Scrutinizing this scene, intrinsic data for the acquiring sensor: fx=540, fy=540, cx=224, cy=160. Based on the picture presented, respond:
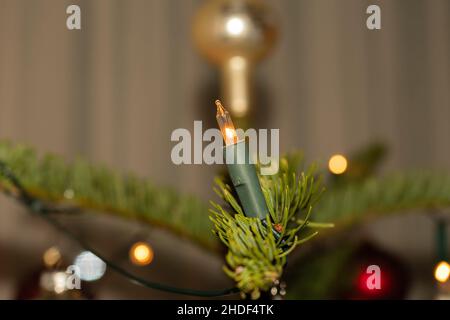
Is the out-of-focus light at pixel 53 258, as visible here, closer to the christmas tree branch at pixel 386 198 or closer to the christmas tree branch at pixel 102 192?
the christmas tree branch at pixel 102 192

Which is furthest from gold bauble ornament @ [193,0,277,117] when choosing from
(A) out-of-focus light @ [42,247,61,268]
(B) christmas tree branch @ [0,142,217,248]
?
(A) out-of-focus light @ [42,247,61,268]

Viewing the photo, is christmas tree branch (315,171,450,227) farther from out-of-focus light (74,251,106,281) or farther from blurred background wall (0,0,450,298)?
blurred background wall (0,0,450,298)

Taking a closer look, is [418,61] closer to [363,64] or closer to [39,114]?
[363,64]

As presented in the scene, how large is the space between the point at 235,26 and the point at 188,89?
47 cm

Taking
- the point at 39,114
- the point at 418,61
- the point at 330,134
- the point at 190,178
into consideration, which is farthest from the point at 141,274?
the point at 418,61

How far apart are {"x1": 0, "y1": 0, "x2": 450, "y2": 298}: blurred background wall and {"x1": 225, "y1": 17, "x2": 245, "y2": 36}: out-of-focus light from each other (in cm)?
45

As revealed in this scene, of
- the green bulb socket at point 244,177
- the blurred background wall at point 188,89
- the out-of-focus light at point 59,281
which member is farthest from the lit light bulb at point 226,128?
the blurred background wall at point 188,89

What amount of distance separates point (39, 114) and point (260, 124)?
0.40 meters

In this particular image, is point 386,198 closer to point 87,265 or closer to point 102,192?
point 102,192

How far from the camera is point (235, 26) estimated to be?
540 mm

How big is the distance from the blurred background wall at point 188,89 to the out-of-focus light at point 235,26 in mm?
449

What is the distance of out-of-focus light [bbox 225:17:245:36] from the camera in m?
0.54

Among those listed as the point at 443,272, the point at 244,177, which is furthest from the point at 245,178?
the point at 443,272
